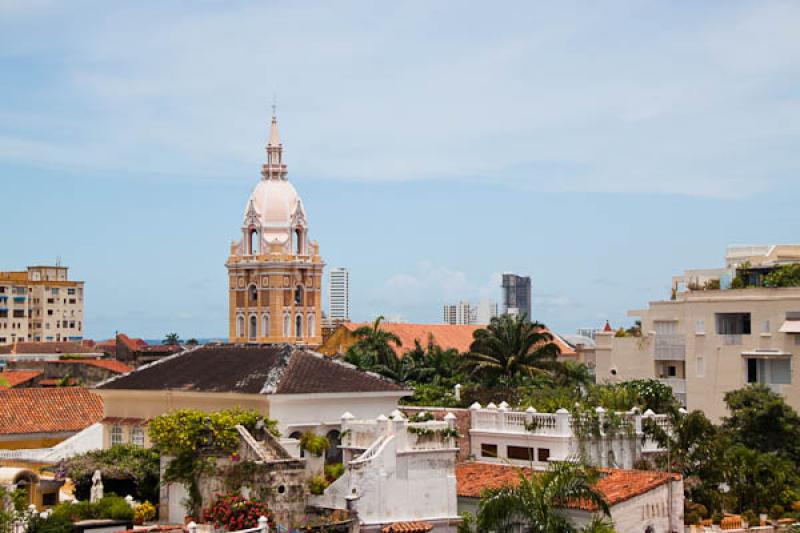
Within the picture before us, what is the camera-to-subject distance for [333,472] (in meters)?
37.3

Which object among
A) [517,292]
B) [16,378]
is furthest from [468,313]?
[16,378]

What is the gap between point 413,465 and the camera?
36250 millimetres

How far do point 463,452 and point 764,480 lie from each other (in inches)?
413

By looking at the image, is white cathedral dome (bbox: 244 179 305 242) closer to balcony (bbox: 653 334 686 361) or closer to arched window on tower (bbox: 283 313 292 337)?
arched window on tower (bbox: 283 313 292 337)

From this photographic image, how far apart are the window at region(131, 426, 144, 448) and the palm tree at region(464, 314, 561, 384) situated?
908 inches

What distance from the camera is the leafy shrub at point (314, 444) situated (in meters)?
37.5

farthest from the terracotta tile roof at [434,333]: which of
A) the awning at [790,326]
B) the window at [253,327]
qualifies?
the awning at [790,326]

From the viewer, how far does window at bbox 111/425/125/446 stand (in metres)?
46.1

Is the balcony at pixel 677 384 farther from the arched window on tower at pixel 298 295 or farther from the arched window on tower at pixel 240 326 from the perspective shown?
the arched window on tower at pixel 240 326

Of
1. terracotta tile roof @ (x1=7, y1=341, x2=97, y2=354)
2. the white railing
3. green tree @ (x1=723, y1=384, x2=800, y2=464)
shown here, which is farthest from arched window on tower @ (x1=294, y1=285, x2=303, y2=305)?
the white railing

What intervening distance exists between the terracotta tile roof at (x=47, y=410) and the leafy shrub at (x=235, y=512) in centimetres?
2097

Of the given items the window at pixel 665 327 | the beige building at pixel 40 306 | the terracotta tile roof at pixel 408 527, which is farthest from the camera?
the beige building at pixel 40 306

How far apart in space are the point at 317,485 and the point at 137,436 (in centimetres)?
1148

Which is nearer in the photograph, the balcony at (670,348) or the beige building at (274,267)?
the balcony at (670,348)
